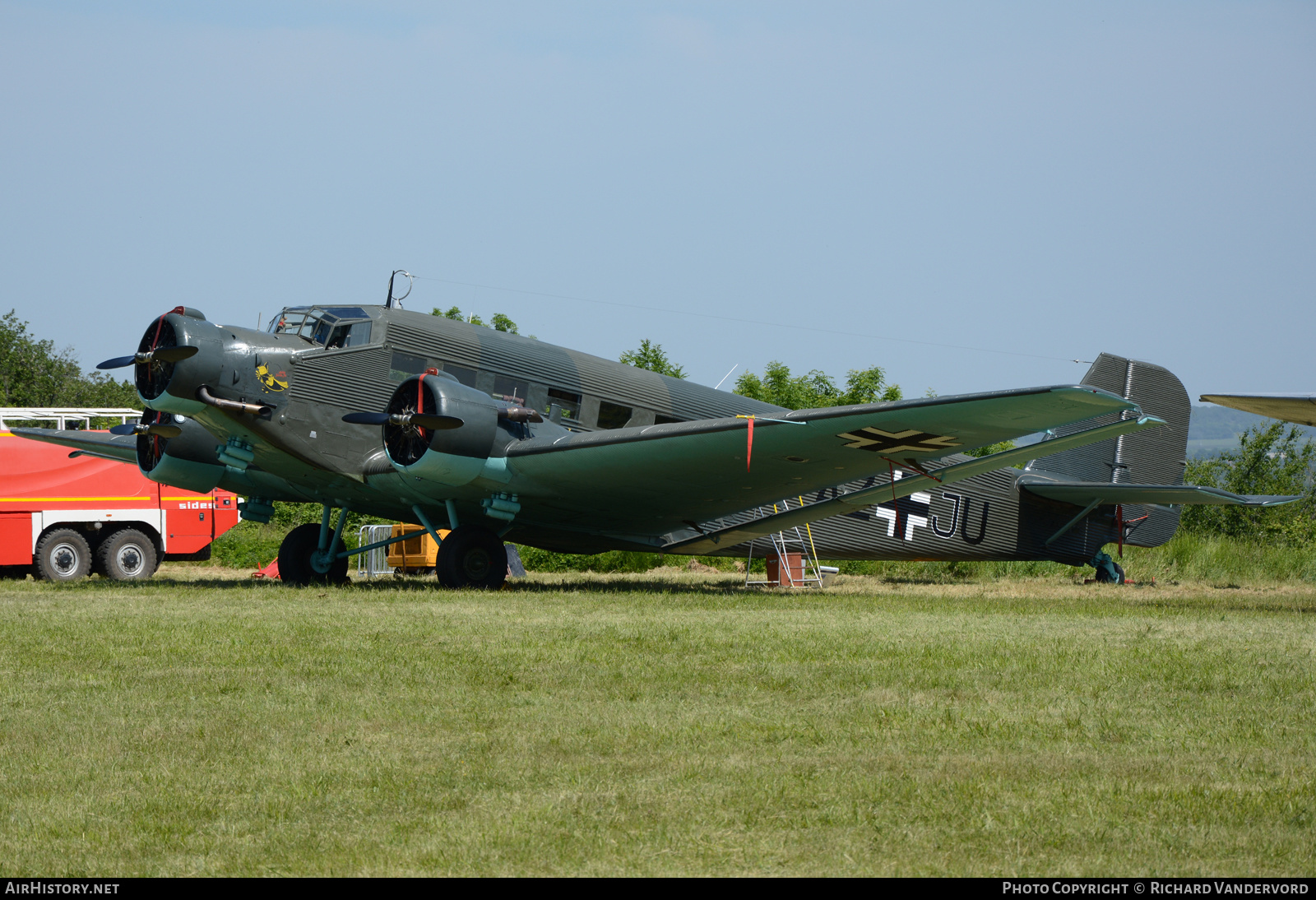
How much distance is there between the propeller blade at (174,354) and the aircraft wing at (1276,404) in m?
11.4

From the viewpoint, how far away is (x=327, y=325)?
14344mm

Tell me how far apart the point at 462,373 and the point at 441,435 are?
1.60 meters

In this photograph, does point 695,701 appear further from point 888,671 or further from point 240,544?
point 240,544

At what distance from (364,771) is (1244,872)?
3362 mm

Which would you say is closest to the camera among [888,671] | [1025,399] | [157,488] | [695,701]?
[695,701]

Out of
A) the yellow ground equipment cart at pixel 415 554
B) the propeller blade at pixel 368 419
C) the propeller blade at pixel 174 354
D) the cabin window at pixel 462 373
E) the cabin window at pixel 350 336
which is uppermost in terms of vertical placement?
the cabin window at pixel 350 336

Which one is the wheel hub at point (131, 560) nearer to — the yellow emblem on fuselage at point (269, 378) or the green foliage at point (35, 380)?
the yellow emblem on fuselage at point (269, 378)

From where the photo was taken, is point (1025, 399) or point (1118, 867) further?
point (1025, 399)

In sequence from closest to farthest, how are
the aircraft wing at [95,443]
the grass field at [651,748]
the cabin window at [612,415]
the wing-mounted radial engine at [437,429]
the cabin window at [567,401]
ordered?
the grass field at [651,748]
the wing-mounted radial engine at [437,429]
the cabin window at [567,401]
the cabin window at [612,415]
the aircraft wing at [95,443]

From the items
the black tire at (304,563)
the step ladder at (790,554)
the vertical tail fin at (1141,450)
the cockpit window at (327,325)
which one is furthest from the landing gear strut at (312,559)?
the vertical tail fin at (1141,450)

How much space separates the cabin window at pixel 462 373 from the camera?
14.4 m

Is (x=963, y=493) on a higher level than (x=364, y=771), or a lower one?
higher

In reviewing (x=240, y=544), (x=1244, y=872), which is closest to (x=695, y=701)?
(x=1244, y=872)

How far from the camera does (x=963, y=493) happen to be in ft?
60.2
